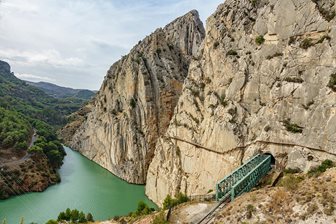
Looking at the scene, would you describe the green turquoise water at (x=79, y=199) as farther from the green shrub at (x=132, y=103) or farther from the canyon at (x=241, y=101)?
the green shrub at (x=132, y=103)

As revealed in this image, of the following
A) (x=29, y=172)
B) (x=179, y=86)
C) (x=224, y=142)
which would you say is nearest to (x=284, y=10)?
(x=224, y=142)

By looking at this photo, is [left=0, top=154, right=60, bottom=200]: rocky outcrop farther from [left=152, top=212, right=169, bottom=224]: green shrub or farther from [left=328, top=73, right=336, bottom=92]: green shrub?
[left=328, top=73, right=336, bottom=92]: green shrub

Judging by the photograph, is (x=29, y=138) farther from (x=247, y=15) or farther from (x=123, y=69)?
(x=247, y=15)

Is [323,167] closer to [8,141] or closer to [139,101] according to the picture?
[139,101]

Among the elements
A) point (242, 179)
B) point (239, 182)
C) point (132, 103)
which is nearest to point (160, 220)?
point (239, 182)

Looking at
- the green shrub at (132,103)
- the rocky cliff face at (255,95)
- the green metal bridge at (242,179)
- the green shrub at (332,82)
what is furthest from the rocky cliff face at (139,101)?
the green shrub at (332,82)
